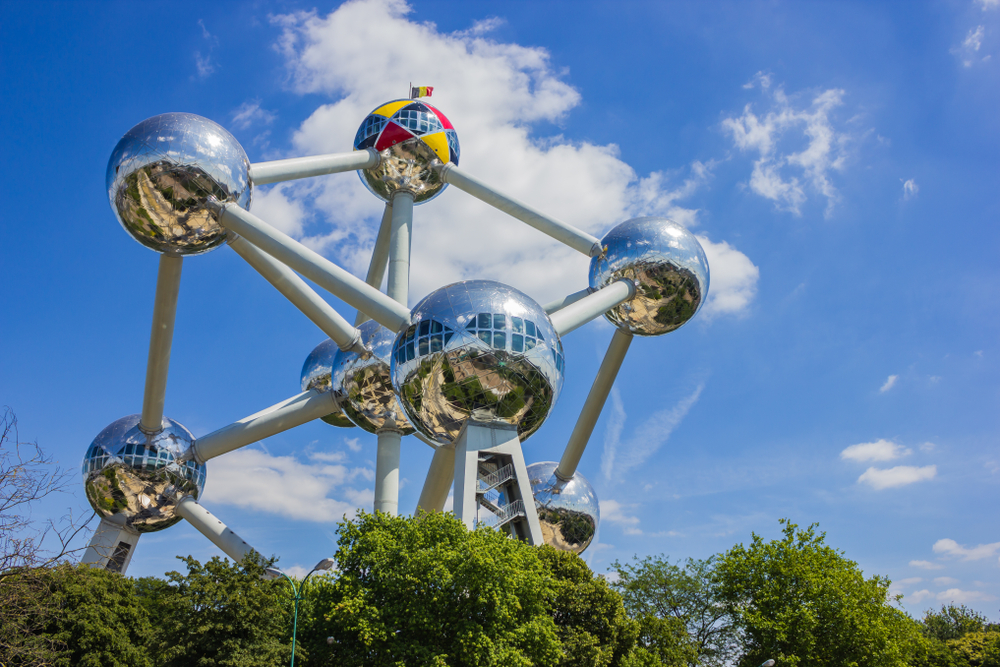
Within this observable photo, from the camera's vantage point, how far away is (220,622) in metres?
16.6

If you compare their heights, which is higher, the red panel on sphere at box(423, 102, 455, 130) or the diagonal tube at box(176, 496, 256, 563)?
the red panel on sphere at box(423, 102, 455, 130)

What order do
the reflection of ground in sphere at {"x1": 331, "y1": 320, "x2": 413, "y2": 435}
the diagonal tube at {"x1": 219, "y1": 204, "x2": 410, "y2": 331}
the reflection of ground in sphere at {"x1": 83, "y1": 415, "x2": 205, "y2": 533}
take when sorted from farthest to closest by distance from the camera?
the reflection of ground in sphere at {"x1": 83, "y1": 415, "x2": 205, "y2": 533}
the reflection of ground in sphere at {"x1": 331, "y1": 320, "x2": 413, "y2": 435}
the diagonal tube at {"x1": 219, "y1": 204, "x2": 410, "y2": 331}

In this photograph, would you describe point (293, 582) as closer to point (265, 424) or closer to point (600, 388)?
point (265, 424)

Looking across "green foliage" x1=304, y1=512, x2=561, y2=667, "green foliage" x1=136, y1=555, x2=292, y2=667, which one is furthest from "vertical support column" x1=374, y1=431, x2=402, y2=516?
"green foliage" x1=304, y1=512, x2=561, y2=667

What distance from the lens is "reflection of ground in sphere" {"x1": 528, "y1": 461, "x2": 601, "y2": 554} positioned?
2394cm

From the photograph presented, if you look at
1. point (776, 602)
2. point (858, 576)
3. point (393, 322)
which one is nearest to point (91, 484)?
point (393, 322)

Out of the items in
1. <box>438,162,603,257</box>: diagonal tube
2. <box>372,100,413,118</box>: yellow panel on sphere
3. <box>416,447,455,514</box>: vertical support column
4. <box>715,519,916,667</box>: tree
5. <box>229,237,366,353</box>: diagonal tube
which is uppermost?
<box>372,100,413,118</box>: yellow panel on sphere

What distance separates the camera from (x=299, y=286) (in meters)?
20.5

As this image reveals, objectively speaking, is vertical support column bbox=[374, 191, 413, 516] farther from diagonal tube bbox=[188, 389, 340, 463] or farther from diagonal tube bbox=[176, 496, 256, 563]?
diagonal tube bbox=[176, 496, 256, 563]

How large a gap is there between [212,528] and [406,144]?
43.6ft

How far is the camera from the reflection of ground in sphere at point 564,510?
78.5ft

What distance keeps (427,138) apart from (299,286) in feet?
24.5

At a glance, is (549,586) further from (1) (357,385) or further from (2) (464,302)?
(1) (357,385)

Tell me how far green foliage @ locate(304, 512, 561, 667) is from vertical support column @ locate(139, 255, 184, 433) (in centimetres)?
866
